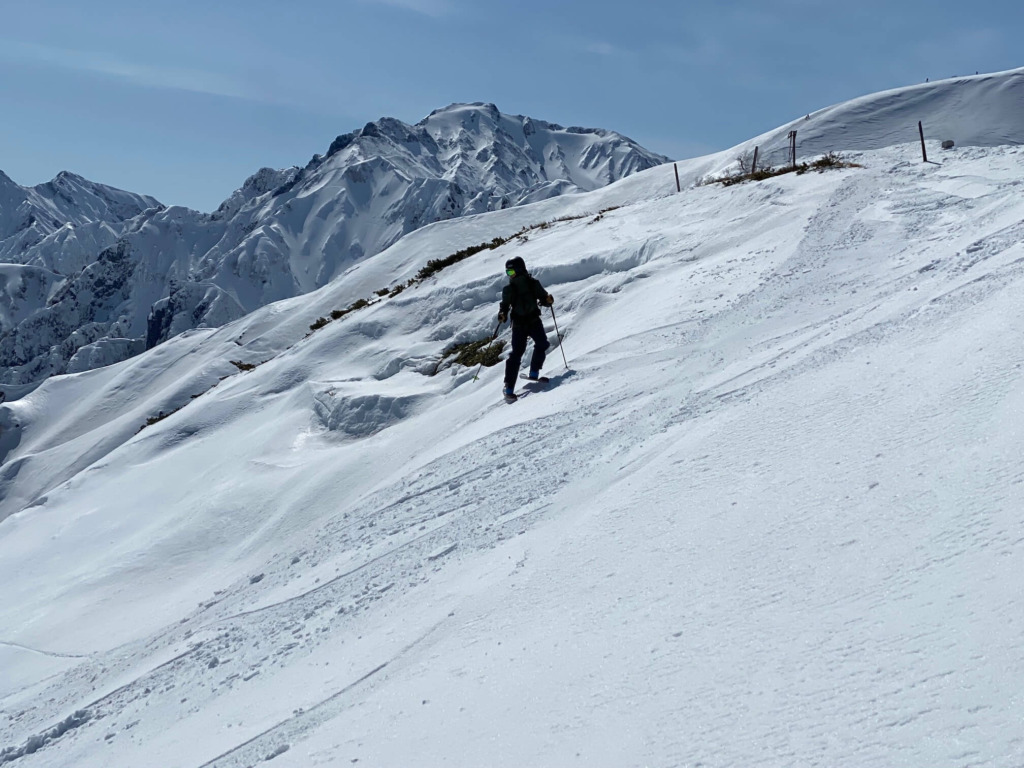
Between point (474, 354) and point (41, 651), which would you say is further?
point (474, 354)

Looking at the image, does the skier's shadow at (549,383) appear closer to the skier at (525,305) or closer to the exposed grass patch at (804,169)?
the skier at (525,305)

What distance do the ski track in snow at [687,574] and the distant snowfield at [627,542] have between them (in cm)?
2

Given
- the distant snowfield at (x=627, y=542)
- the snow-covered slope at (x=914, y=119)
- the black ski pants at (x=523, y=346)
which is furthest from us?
the snow-covered slope at (x=914, y=119)

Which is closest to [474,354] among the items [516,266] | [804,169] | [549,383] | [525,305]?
[525,305]

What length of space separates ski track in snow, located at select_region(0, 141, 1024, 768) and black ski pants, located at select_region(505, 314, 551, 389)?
48cm

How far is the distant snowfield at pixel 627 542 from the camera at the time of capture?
3.21 meters

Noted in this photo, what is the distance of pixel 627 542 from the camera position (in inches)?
188

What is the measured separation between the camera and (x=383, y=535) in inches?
287

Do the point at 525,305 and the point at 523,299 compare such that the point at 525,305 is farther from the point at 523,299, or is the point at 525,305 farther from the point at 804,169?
the point at 804,169

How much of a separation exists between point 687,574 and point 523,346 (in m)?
6.28

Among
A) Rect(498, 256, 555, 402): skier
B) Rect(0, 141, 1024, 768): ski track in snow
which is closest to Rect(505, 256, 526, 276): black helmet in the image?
Rect(498, 256, 555, 402): skier

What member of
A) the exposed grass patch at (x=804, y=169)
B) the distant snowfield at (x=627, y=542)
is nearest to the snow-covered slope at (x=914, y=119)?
the exposed grass patch at (x=804, y=169)

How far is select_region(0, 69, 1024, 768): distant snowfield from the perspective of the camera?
10.5 ft

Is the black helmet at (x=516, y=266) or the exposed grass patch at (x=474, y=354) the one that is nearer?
the black helmet at (x=516, y=266)
